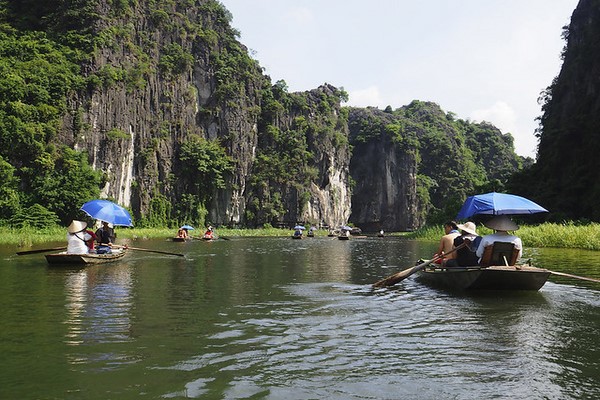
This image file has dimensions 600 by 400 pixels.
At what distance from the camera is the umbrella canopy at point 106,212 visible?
1580 centimetres

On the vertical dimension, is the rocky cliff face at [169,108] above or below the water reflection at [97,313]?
above

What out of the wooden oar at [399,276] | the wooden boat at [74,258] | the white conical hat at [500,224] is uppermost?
the white conical hat at [500,224]

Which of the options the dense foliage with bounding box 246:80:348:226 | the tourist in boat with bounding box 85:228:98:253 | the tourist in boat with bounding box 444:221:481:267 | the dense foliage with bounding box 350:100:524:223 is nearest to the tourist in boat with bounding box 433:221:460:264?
the tourist in boat with bounding box 444:221:481:267

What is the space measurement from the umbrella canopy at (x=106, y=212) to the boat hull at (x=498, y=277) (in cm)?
1018

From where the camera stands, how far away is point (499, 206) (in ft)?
35.3

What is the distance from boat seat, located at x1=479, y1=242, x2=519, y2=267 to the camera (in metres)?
10.3

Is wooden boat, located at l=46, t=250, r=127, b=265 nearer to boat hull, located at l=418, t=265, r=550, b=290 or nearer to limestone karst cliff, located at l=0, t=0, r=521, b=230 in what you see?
boat hull, located at l=418, t=265, r=550, b=290

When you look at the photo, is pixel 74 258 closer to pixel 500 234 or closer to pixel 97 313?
pixel 97 313

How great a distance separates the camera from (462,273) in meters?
10.7

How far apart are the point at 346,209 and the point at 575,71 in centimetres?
4750

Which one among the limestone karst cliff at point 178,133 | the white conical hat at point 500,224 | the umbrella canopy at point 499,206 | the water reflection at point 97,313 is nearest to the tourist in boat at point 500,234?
the white conical hat at point 500,224

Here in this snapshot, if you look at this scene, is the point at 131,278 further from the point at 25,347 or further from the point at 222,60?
the point at 222,60

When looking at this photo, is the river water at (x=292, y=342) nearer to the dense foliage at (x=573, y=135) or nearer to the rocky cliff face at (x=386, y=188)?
the dense foliage at (x=573, y=135)

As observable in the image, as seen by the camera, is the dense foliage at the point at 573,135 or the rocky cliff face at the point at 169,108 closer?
the dense foliage at the point at 573,135
